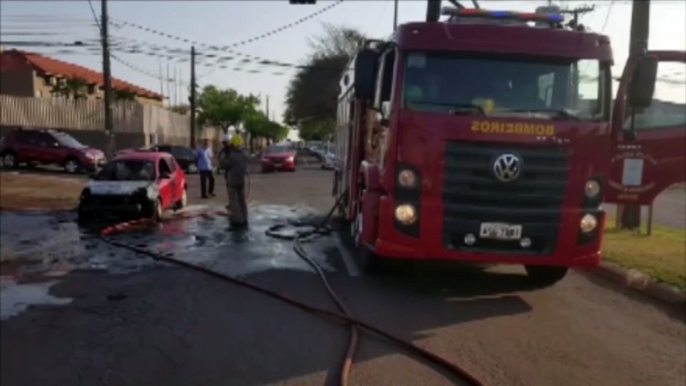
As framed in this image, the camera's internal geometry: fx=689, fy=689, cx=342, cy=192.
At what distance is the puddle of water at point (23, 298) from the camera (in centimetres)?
707

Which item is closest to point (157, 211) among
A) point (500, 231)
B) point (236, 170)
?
point (236, 170)

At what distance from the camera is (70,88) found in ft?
174

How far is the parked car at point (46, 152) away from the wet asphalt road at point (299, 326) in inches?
864

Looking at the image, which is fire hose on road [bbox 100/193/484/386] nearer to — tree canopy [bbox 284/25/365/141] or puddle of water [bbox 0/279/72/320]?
puddle of water [bbox 0/279/72/320]

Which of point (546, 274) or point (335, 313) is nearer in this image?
point (335, 313)

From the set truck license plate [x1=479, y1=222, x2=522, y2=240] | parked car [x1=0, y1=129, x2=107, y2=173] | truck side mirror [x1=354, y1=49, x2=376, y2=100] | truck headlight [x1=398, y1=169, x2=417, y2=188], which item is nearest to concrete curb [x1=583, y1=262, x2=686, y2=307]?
truck license plate [x1=479, y1=222, x2=522, y2=240]

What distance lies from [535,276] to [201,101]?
7399cm

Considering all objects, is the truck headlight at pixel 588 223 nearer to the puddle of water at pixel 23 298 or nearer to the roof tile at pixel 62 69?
the puddle of water at pixel 23 298

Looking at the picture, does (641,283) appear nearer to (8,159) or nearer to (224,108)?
(8,159)

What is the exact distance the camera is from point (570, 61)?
744 cm

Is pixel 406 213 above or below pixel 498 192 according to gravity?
below

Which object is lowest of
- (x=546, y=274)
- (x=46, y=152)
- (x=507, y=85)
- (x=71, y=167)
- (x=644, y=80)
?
(x=71, y=167)

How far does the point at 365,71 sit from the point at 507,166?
2.00 m

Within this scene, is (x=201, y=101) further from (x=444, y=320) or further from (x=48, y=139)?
(x=444, y=320)
